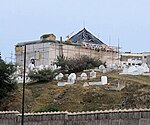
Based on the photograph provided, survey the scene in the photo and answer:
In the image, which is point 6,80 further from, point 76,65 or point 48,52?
point 48,52

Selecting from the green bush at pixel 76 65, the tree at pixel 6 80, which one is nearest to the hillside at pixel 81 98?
the tree at pixel 6 80

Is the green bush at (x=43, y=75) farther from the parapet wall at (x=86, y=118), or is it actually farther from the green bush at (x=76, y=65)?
the parapet wall at (x=86, y=118)

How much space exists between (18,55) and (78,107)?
43844mm

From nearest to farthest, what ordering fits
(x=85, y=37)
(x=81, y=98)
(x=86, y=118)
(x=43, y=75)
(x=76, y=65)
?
(x=86, y=118) → (x=81, y=98) → (x=43, y=75) → (x=76, y=65) → (x=85, y=37)

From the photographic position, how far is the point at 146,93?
3086 centimetres

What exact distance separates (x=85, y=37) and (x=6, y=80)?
53533 millimetres

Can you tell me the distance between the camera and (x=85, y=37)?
83.9 m

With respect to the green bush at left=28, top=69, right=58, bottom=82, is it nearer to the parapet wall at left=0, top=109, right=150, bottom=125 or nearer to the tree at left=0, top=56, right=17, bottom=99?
the tree at left=0, top=56, right=17, bottom=99

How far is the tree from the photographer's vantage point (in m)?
30.8

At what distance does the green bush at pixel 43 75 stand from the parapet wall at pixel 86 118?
23290 millimetres

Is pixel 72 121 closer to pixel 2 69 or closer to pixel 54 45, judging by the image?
pixel 2 69


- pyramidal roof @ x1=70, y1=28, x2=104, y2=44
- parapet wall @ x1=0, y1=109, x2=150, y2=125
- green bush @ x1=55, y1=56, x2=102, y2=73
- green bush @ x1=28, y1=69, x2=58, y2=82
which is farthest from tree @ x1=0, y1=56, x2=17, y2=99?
pyramidal roof @ x1=70, y1=28, x2=104, y2=44

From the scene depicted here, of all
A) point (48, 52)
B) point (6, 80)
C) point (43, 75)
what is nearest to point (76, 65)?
point (43, 75)

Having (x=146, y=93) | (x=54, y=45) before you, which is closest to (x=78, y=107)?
(x=146, y=93)
